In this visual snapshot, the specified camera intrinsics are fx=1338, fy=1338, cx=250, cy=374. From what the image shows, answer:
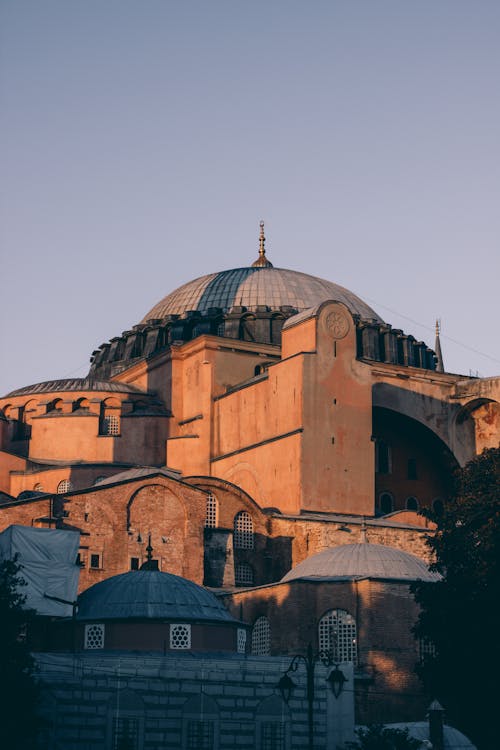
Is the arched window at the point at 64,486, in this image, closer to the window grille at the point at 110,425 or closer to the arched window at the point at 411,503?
the window grille at the point at 110,425

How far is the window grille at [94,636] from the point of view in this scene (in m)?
30.4

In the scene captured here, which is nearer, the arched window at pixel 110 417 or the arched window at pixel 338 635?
the arched window at pixel 338 635

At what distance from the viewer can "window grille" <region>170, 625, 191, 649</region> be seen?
30562mm

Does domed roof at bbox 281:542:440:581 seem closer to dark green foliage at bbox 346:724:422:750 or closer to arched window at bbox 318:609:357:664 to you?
arched window at bbox 318:609:357:664

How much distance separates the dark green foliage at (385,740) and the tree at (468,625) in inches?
64.0

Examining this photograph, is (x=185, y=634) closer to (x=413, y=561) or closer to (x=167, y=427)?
(x=413, y=561)

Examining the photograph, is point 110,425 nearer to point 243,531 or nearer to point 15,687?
point 243,531

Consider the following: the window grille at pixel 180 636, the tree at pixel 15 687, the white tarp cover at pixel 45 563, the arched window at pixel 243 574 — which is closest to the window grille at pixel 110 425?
the arched window at pixel 243 574

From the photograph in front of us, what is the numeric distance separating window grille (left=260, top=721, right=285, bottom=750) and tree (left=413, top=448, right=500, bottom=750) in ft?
10.9

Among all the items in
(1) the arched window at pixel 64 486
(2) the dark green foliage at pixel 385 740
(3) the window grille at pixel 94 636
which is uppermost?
(1) the arched window at pixel 64 486

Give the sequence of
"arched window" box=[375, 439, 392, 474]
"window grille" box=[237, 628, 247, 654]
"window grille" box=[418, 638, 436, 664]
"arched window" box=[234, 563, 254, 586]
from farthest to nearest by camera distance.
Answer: "arched window" box=[375, 439, 392, 474]
"arched window" box=[234, 563, 254, 586]
"window grille" box=[418, 638, 436, 664]
"window grille" box=[237, 628, 247, 654]

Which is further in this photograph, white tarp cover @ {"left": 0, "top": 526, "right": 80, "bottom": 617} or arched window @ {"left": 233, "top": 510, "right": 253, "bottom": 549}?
arched window @ {"left": 233, "top": 510, "right": 253, "bottom": 549}

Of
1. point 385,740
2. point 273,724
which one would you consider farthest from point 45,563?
point 385,740

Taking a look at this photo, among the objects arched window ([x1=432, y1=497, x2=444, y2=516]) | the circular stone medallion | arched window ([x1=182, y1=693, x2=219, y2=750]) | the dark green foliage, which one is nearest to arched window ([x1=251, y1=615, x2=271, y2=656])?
arched window ([x1=182, y1=693, x2=219, y2=750])
